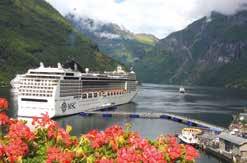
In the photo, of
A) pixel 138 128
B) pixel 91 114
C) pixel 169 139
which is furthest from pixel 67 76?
pixel 169 139

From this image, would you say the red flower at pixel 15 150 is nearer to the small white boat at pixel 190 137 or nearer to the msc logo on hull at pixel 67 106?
the small white boat at pixel 190 137

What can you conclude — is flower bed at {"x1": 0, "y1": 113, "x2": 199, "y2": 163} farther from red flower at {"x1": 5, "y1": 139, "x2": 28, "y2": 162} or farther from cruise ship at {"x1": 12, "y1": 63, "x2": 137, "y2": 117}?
cruise ship at {"x1": 12, "y1": 63, "x2": 137, "y2": 117}

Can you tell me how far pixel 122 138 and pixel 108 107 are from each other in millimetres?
153387

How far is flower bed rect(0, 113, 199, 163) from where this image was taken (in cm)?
1641

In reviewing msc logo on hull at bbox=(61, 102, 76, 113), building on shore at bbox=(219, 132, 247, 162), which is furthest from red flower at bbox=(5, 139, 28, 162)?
msc logo on hull at bbox=(61, 102, 76, 113)

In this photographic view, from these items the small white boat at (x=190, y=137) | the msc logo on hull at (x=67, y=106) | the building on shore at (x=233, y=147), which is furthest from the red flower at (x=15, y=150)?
the msc logo on hull at (x=67, y=106)

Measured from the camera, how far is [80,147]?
1855 centimetres

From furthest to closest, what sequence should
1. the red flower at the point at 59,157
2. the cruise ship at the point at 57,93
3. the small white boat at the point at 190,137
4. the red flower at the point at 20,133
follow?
1. the cruise ship at the point at 57,93
2. the small white boat at the point at 190,137
3. the red flower at the point at 20,133
4. the red flower at the point at 59,157

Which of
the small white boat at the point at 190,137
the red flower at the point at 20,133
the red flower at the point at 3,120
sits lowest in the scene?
the small white boat at the point at 190,137

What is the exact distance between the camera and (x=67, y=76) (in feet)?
488

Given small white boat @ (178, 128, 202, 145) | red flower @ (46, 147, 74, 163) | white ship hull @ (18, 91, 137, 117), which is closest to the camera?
red flower @ (46, 147, 74, 163)

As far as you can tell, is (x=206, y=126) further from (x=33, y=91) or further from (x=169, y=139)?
(x=169, y=139)

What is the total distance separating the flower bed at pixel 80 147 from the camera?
53.8 feet

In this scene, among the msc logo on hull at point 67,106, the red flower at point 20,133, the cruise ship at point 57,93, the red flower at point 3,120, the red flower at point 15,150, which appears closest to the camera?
the red flower at point 15,150
